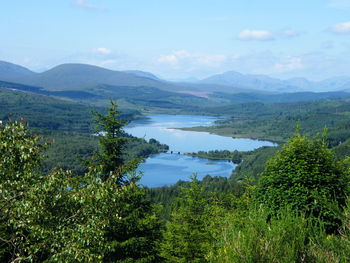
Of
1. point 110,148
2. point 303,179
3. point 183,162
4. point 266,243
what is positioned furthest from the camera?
point 183,162

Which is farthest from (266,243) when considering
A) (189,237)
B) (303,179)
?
(189,237)

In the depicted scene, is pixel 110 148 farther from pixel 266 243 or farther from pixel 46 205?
pixel 266 243

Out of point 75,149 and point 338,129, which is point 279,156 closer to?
point 75,149

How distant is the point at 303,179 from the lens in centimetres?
1452

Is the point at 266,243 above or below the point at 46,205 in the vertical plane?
below

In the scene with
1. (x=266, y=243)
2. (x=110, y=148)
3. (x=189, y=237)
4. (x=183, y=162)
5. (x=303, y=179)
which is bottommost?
(x=183, y=162)

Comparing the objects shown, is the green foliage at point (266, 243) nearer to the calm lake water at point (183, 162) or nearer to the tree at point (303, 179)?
the tree at point (303, 179)

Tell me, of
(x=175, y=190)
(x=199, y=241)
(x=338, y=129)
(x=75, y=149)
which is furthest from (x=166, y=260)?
(x=338, y=129)

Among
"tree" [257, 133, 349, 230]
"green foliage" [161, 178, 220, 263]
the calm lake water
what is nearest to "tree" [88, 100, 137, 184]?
"green foliage" [161, 178, 220, 263]

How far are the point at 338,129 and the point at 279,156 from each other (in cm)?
18793

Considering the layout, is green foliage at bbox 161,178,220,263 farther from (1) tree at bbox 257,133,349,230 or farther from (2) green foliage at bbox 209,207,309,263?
(2) green foliage at bbox 209,207,309,263

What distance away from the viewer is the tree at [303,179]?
45.8 ft

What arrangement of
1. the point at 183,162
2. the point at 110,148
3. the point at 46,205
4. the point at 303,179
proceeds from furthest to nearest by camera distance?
1. the point at 183,162
2. the point at 110,148
3. the point at 303,179
4. the point at 46,205

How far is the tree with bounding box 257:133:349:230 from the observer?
45.8 feet
